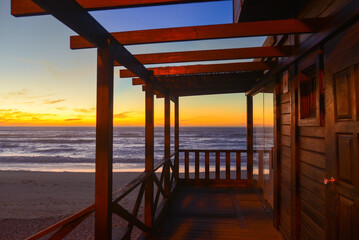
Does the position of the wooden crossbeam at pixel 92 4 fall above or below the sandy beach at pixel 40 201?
above

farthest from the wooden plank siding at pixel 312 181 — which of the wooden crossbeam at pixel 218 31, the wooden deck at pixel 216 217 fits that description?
the wooden deck at pixel 216 217

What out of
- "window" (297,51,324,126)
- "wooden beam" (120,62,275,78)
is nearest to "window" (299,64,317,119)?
"window" (297,51,324,126)

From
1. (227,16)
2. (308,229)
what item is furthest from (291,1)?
(308,229)

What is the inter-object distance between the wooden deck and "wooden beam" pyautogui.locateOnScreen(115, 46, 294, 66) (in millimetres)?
2485

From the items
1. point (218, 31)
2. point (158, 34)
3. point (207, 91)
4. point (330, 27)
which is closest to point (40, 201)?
point (207, 91)

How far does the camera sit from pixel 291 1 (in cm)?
229

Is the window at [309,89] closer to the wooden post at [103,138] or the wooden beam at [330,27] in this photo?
the wooden beam at [330,27]

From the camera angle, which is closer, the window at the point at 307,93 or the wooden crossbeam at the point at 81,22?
the wooden crossbeam at the point at 81,22

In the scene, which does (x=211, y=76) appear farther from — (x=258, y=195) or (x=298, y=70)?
(x=258, y=195)

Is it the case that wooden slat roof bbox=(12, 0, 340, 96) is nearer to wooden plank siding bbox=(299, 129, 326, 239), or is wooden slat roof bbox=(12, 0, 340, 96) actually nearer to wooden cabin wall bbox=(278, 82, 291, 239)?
wooden cabin wall bbox=(278, 82, 291, 239)

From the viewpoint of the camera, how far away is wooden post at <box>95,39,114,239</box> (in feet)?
5.50

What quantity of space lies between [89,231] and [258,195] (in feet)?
12.1

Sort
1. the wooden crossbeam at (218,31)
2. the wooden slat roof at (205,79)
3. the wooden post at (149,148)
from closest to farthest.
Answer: the wooden crossbeam at (218,31)
the wooden post at (149,148)
the wooden slat roof at (205,79)

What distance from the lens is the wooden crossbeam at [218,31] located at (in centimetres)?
188
